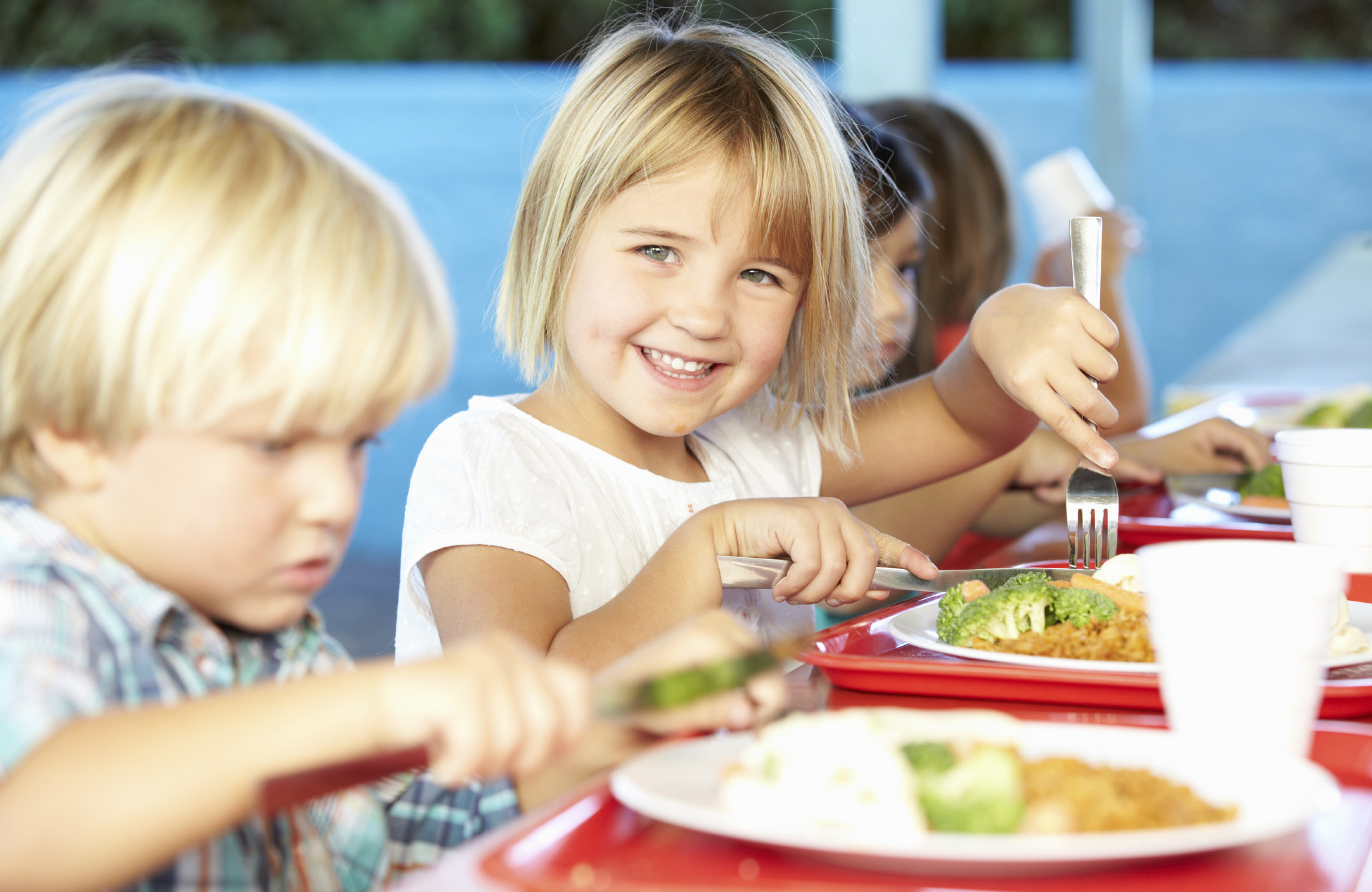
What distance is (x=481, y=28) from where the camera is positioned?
28.2 feet

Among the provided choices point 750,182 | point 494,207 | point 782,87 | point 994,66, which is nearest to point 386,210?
point 750,182


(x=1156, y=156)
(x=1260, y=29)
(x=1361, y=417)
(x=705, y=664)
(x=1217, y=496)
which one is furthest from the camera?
(x=1260, y=29)

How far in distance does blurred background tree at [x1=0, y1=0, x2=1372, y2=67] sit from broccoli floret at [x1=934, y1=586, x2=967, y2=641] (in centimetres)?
693

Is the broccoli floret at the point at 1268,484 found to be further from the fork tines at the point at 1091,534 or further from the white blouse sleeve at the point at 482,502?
the white blouse sleeve at the point at 482,502

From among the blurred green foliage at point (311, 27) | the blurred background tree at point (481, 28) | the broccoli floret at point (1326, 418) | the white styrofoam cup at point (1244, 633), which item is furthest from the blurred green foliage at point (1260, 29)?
the white styrofoam cup at point (1244, 633)

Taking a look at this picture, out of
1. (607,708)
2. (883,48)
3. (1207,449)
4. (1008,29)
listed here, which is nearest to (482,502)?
(607,708)

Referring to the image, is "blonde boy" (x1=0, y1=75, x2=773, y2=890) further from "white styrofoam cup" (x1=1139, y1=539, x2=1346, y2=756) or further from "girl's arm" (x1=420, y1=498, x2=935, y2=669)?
"girl's arm" (x1=420, y1=498, x2=935, y2=669)

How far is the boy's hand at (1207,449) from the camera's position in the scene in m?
2.03

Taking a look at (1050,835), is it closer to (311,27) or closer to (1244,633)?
(1244,633)

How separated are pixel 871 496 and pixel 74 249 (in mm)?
1329

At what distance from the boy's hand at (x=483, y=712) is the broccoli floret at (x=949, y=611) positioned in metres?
0.50

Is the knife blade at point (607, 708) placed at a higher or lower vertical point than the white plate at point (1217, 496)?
higher

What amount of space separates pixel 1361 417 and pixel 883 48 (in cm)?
137

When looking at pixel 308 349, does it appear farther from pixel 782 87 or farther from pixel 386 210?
pixel 782 87
